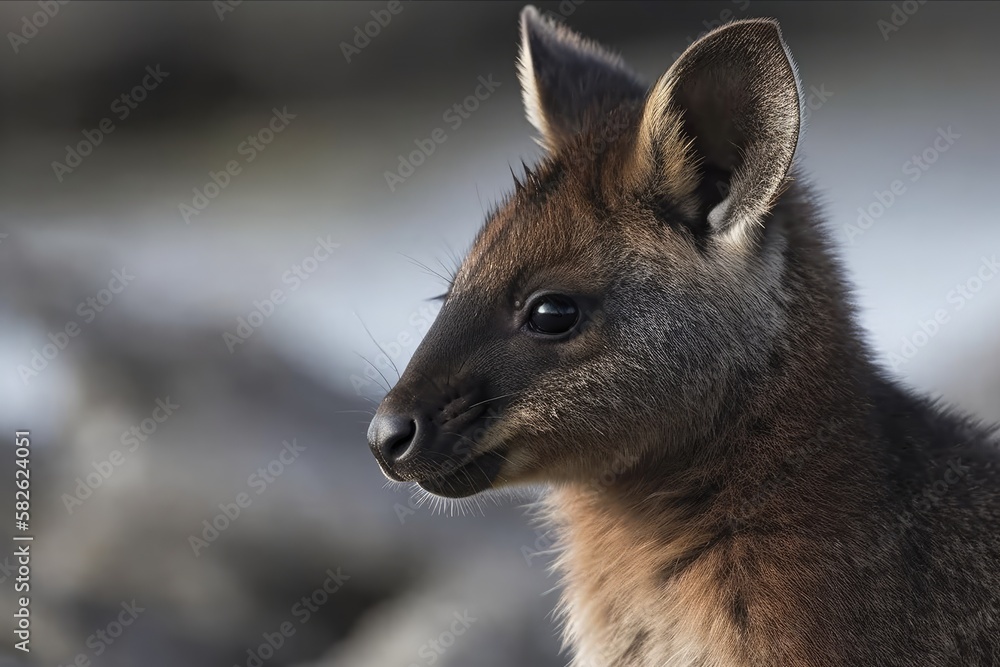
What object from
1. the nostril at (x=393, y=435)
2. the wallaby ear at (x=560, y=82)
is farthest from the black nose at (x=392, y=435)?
the wallaby ear at (x=560, y=82)

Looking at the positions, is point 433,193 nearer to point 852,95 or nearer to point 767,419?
point 852,95

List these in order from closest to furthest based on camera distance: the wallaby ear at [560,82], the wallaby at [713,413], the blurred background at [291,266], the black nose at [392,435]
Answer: the wallaby at [713,413], the black nose at [392,435], the wallaby ear at [560,82], the blurred background at [291,266]

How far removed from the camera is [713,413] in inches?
158

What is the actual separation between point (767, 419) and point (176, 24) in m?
13.0

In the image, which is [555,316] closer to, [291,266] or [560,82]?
[560,82]

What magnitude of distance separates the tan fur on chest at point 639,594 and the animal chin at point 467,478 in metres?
0.62

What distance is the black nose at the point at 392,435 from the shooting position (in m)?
3.92

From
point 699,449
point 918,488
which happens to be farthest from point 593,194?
point 918,488

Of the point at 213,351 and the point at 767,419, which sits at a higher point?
the point at 767,419

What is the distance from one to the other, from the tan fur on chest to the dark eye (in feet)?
2.77

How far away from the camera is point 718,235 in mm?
4055

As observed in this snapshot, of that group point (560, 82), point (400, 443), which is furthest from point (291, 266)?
point (400, 443)

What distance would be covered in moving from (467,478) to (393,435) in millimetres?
347

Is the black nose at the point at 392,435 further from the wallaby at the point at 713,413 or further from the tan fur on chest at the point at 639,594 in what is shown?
the tan fur on chest at the point at 639,594
